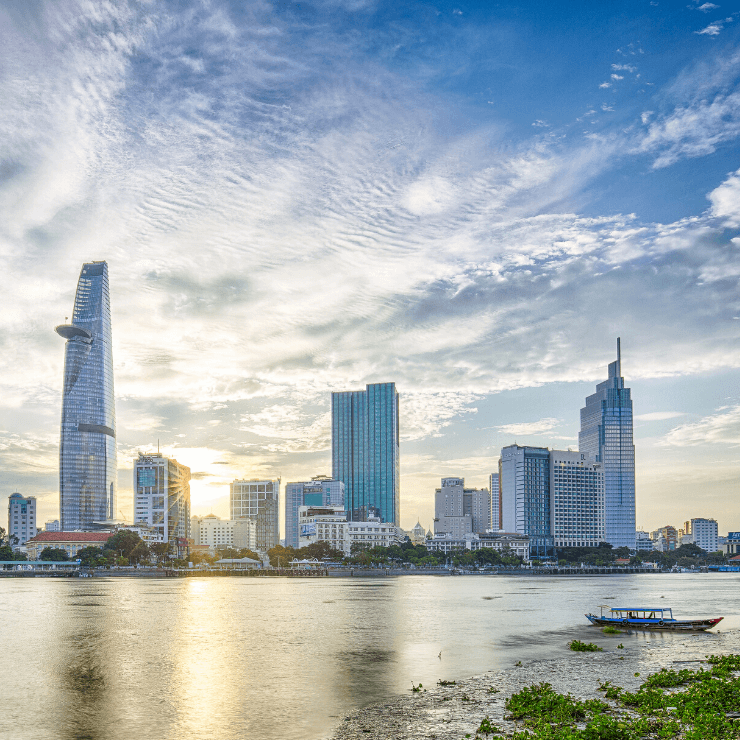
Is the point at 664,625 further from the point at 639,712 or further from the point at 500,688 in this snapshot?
the point at 639,712

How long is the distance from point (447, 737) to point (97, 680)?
82.5ft

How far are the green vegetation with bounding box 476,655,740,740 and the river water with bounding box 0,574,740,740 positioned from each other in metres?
8.81

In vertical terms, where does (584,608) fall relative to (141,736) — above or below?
below

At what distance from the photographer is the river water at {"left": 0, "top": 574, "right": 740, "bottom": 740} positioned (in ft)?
119

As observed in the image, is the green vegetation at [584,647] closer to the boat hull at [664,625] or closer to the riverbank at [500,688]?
the riverbank at [500,688]

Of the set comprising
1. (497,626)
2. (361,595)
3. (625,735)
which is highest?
(625,735)

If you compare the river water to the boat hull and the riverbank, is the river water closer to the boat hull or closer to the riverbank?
the riverbank

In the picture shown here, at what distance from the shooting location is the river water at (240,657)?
36.4 meters

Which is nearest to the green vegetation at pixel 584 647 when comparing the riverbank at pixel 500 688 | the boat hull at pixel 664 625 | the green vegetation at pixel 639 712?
the riverbank at pixel 500 688

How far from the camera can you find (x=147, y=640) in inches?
2534

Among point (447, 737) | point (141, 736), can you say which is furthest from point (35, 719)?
point (447, 737)

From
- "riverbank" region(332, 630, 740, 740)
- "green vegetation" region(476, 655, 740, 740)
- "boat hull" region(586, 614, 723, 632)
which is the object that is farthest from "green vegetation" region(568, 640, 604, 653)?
"boat hull" region(586, 614, 723, 632)

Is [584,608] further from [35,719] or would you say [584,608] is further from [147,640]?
[35,719]

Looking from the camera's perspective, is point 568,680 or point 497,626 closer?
point 568,680
